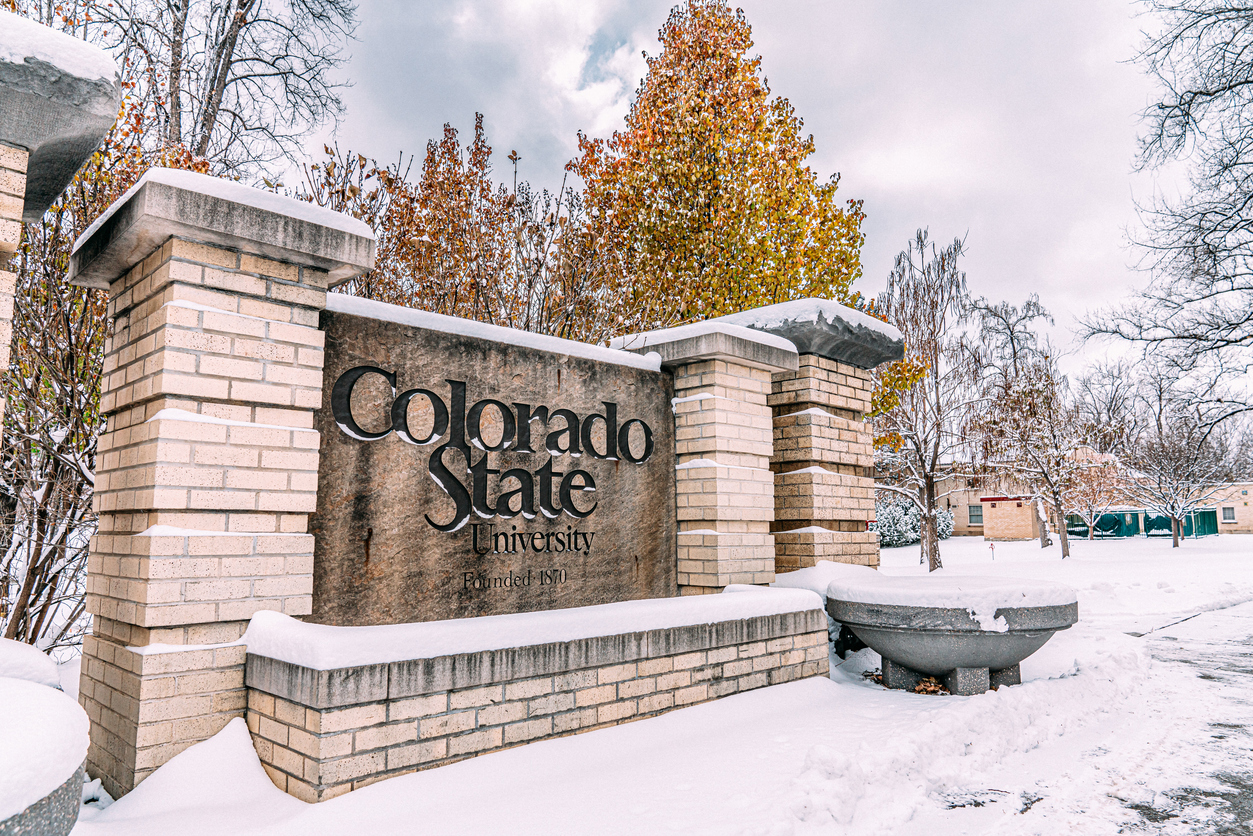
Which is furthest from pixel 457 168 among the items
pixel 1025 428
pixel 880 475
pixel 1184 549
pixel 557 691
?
pixel 1184 549

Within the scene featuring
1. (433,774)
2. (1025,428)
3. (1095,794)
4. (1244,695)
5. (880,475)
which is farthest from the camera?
(1025,428)

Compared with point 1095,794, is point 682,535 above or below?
above

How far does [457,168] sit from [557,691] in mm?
8931

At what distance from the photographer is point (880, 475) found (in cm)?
1989

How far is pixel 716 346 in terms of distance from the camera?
18.4ft

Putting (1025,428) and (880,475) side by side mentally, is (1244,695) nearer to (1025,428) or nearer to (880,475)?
(880,475)

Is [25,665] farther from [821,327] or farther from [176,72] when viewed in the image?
[176,72]

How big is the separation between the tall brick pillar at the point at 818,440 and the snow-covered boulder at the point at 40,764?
5.40 metres

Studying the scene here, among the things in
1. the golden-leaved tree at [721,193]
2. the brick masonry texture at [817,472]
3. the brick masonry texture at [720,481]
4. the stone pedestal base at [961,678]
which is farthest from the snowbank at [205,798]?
the golden-leaved tree at [721,193]

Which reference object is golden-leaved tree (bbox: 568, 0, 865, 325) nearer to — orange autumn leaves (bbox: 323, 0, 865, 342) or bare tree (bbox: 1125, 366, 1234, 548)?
orange autumn leaves (bbox: 323, 0, 865, 342)

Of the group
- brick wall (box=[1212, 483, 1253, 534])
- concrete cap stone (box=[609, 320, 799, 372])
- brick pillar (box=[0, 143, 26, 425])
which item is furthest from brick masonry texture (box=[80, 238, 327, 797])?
brick wall (box=[1212, 483, 1253, 534])

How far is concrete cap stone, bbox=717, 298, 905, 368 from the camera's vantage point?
6379 mm

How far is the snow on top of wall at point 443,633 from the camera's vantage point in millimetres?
3012

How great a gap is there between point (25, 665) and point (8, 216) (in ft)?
5.88
